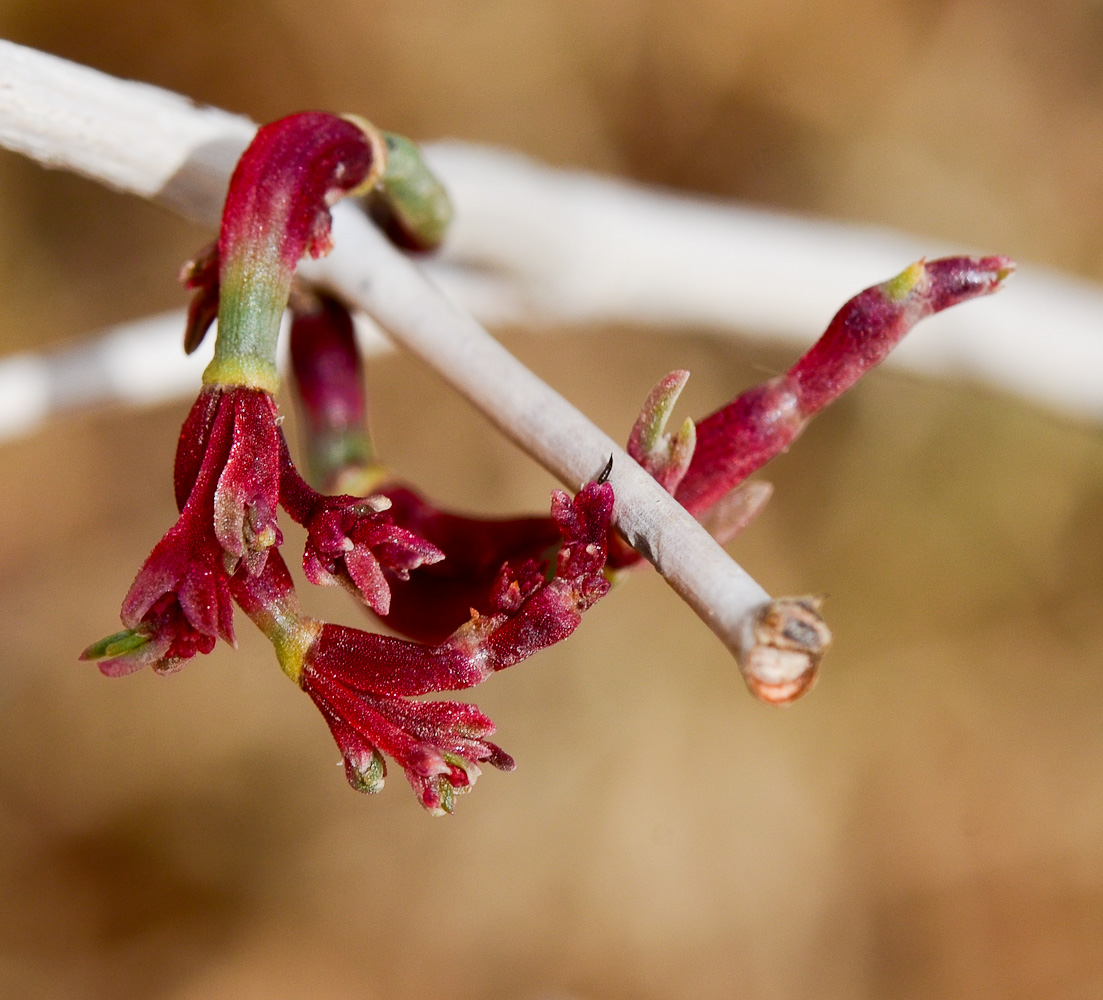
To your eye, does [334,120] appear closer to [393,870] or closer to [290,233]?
[290,233]

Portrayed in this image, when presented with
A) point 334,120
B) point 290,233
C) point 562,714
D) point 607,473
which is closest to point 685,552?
point 607,473

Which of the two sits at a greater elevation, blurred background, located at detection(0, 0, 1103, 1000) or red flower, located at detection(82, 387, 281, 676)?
blurred background, located at detection(0, 0, 1103, 1000)

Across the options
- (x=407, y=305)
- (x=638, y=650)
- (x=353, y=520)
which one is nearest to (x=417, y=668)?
(x=353, y=520)

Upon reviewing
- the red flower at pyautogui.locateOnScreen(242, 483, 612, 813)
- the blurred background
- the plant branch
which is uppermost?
the blurred background

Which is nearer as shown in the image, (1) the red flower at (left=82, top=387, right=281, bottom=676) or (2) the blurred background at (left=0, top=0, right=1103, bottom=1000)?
(1) the red flower at (left=82, top=387, right=281, bottom=676)

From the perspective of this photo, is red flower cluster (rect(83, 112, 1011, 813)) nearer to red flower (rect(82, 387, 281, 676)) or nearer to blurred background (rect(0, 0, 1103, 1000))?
red flower (rect(82, 387, 281, 676))

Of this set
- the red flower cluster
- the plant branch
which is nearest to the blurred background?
the plant branch
